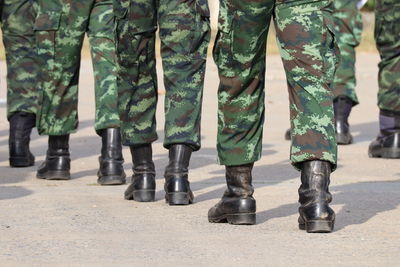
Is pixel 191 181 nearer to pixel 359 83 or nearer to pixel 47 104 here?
pixel 47 104

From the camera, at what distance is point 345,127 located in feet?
29.5

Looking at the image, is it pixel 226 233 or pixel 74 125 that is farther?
pixel 74 125

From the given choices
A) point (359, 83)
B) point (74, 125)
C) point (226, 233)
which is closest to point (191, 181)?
point (74, 125)

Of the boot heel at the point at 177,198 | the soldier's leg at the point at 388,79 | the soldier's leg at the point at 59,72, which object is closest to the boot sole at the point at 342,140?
the soldier's leg at the point at 388,79

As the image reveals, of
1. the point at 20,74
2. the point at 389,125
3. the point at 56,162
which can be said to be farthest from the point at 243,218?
the point at 389,125

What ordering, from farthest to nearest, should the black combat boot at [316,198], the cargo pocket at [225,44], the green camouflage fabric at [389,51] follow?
the green camouflage fabric at [389,51] < the cargo pocket at [225,44] < the black combat boot at [316,198]

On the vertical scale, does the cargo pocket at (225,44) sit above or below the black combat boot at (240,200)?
above

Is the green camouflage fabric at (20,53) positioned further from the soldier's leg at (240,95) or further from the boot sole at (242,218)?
the boot sole at (242,218)

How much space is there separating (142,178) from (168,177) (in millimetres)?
189

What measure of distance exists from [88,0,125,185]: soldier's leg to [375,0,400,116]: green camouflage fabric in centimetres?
210

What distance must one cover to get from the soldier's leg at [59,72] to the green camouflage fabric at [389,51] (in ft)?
7.25

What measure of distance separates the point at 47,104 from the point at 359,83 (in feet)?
23.0

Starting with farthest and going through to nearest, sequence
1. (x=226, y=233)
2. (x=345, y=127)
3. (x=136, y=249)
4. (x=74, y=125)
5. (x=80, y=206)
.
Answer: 1. (x=345, y=127)
2. (x=74, y=125)
3. (x=80, y=206)
4. (x=226, y=233)
5. (x=136, y=249)

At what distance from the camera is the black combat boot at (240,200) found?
5496mm
